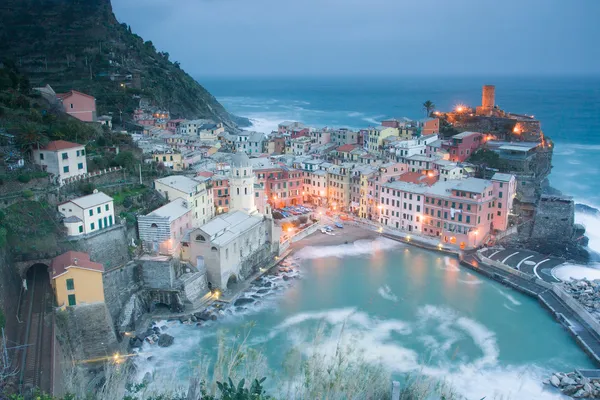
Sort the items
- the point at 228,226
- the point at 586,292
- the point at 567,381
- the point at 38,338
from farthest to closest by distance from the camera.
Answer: the point at 228,226 → the point at 586,292 → the point at 567,381 → the point at 38,338

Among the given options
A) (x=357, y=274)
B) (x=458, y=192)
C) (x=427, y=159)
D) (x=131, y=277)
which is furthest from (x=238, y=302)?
(x=427, y=159)

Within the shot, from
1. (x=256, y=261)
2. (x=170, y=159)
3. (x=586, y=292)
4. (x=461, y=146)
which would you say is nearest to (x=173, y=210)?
(x=256, y=261)

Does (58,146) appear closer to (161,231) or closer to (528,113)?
(161,231)

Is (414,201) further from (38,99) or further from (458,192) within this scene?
(38,99)

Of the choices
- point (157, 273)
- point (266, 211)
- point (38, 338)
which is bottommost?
point (157, 273)

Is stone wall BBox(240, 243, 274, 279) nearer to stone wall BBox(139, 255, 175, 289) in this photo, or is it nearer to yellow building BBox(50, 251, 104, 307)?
stone wall BBox(139, 255, 175, 289)
